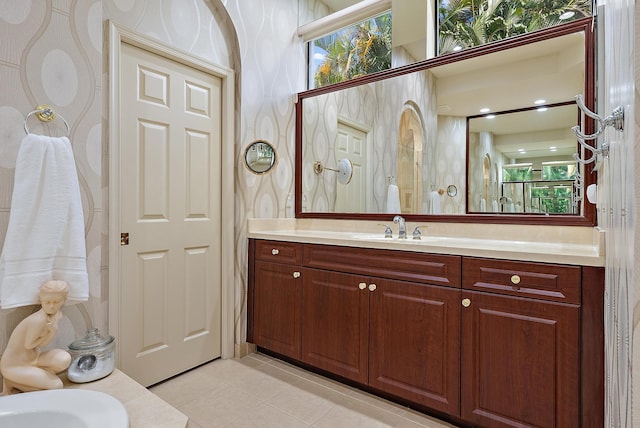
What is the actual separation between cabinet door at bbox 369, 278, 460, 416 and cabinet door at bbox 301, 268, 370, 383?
0.07 m

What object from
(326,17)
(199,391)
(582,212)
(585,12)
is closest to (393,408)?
(199,391)

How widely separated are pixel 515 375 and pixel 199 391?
67.0 inches

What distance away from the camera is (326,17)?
2.83m

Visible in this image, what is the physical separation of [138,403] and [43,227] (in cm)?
70

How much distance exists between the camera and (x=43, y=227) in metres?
1.25

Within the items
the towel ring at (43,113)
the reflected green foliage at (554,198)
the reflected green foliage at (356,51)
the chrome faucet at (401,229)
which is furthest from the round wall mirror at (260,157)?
the reflected green foliage at (554,198)

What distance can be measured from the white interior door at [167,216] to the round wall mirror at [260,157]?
225 millimetres

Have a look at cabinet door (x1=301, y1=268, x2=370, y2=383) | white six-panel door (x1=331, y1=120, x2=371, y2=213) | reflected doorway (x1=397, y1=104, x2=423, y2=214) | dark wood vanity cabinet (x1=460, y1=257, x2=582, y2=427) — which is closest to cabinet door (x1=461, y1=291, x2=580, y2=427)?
dark wood vanity cabinet (x1=460, y1=257, x2=582, y2=427)

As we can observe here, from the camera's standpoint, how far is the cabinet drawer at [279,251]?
2.34m

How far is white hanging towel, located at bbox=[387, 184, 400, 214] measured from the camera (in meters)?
2.55

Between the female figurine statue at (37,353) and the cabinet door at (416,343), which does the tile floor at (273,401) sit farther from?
the female figurine statue at (37,353)

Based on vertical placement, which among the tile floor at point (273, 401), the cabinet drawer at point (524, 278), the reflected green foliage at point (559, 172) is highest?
the reflected green foliage at point (559, 172)

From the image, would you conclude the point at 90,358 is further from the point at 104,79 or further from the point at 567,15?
the point at 567,15

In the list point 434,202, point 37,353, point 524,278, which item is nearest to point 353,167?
point 434,202
